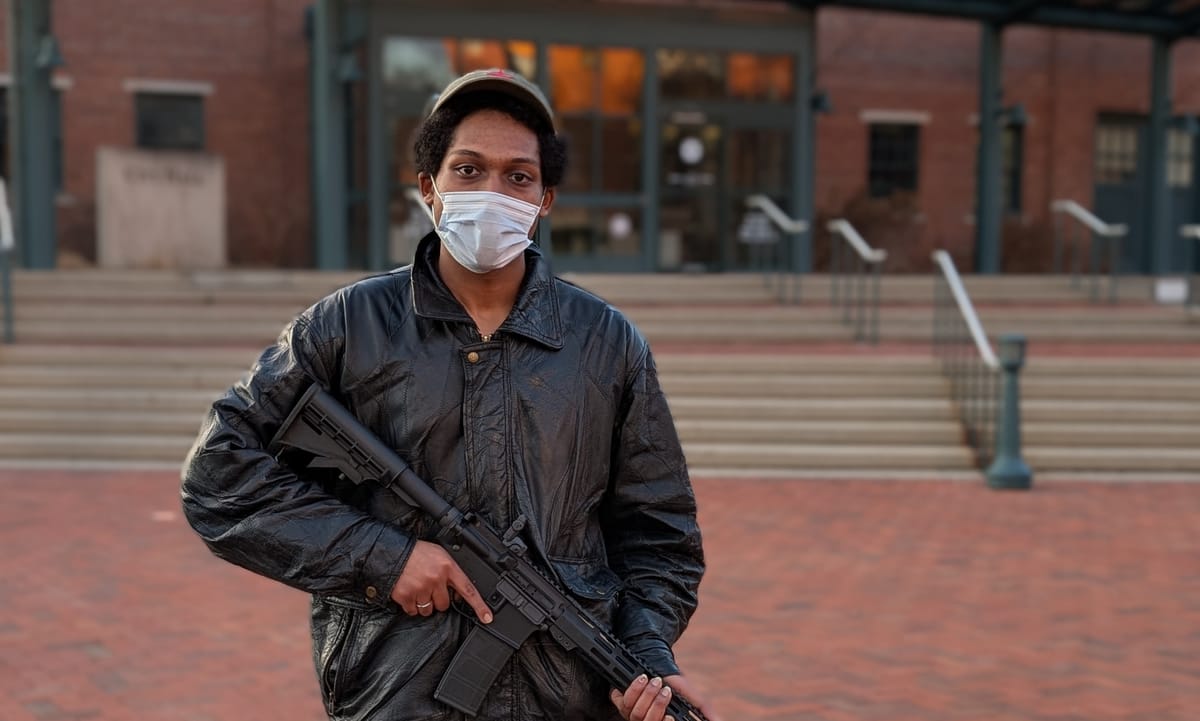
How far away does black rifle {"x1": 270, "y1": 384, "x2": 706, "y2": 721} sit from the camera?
2197 millimetres

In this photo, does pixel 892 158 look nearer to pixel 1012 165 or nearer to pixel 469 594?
pixel 1012 165

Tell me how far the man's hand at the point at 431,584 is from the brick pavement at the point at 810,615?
10.3ft

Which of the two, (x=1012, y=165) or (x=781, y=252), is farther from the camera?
(x=1012, y=165)

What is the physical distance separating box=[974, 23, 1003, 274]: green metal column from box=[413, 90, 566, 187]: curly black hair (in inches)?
782

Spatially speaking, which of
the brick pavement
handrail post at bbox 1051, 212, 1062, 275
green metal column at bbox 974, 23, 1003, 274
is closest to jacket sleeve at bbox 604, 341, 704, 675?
the brick pavement

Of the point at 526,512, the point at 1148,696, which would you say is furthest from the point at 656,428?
the point at 1148,696

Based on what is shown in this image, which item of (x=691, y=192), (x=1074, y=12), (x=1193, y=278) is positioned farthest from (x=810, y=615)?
(x=1074, y=12)

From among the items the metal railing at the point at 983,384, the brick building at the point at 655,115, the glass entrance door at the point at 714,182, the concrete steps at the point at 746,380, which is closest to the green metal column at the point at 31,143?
the brick building at the point at 655,115

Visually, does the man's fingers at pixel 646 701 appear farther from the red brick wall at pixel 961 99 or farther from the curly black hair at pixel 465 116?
the red brick wall at pixel 961 99

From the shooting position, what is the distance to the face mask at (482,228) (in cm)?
227

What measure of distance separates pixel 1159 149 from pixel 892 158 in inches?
180

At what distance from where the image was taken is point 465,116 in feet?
7.61

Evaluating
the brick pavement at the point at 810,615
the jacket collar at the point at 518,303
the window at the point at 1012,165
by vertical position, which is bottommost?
the brick pavement at the point at 810,615

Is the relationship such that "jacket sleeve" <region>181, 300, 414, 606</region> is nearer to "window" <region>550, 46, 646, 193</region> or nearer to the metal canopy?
"window" <region>550, 46, 646, 193</region>
